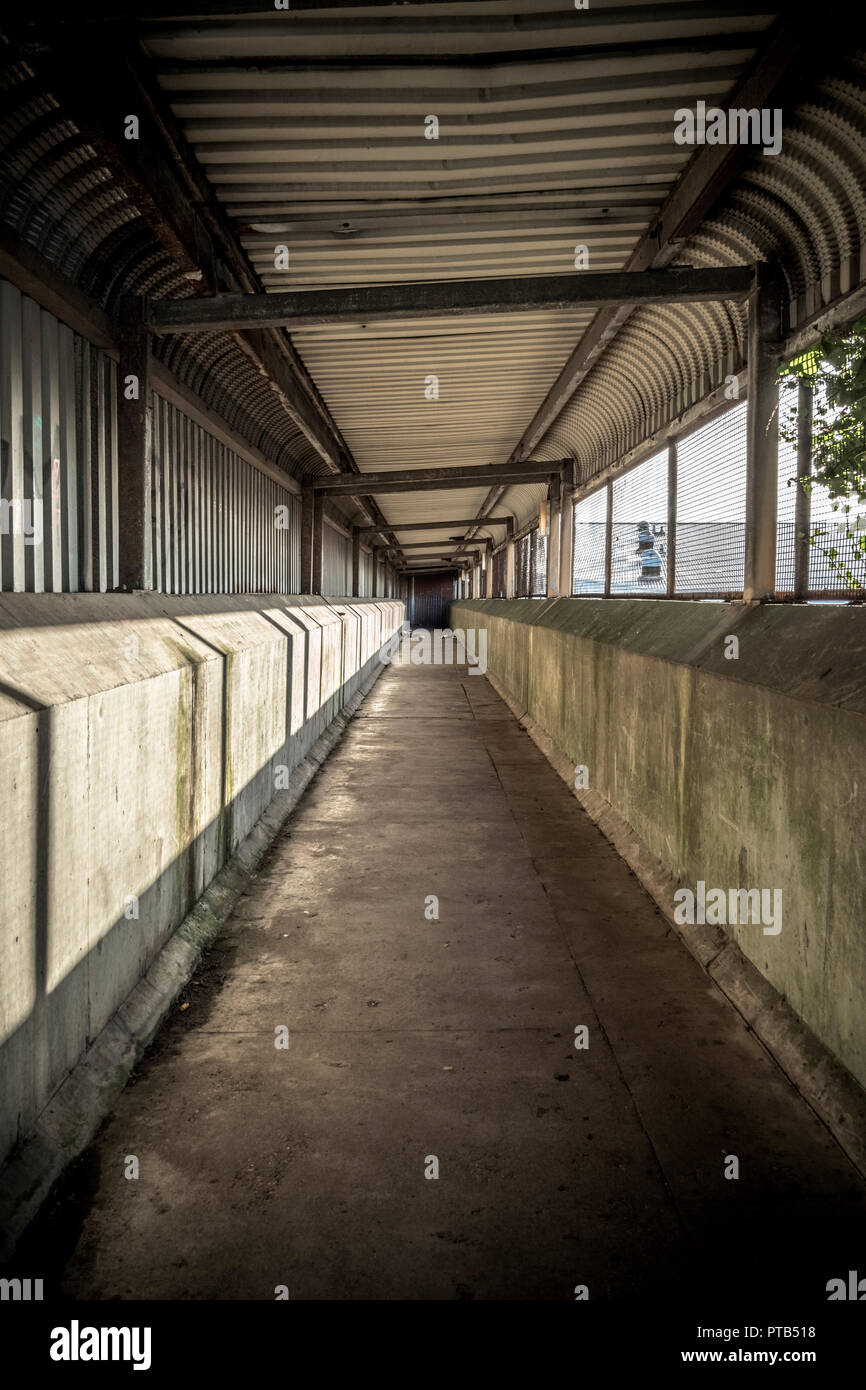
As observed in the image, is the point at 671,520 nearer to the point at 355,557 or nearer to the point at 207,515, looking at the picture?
the point at 207,515

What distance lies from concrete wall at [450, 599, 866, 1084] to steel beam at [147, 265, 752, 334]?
1833 millimetres

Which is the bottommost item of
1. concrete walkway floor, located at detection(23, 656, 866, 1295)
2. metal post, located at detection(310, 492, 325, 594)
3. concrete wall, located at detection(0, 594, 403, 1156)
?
concrete walkway floor, located at detection(23, 656, 866, 1295)

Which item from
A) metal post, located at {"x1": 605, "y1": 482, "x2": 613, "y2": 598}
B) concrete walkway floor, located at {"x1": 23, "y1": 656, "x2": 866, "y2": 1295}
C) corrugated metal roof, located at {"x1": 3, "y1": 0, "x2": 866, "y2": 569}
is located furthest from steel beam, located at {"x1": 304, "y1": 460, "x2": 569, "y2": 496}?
concrete walkway floor, located at {"x1": 23, "y1": 656, "x2": 866, "y2": 1295}

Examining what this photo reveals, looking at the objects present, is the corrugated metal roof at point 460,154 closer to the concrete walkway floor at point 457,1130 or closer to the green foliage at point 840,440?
the green foliage at point 840,440

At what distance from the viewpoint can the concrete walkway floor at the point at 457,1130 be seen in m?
2.10

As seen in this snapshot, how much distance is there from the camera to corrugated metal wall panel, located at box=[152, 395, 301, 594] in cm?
639

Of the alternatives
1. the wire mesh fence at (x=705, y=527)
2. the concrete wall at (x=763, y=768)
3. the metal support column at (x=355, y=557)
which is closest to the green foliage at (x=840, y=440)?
the wire mesh fence at (x=705, y=527)

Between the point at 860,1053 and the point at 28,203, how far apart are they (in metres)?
4.81

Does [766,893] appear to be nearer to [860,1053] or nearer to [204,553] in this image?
[860,1053]

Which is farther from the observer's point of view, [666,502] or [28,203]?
[666,502]

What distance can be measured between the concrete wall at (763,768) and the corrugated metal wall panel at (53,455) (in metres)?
3.26

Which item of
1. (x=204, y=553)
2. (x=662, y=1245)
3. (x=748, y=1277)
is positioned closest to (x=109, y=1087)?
(x=662, y=1245)

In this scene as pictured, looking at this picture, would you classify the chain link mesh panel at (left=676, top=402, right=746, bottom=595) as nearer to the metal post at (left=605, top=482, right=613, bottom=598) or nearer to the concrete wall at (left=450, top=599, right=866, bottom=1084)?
the concrete wall at (left=450, top=599, right=866, bottom=1084)

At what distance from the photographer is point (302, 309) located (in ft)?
15.8
